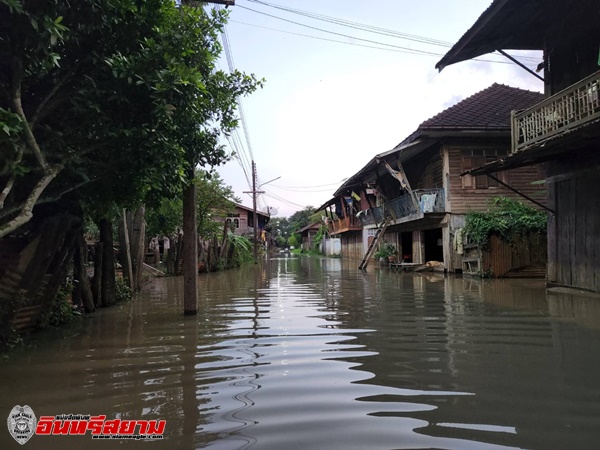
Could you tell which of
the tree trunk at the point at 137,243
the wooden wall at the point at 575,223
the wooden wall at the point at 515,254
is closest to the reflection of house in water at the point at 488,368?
the wooden wall at the point at 575,223

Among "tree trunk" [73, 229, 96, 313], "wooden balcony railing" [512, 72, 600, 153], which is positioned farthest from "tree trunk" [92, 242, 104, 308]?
"wooden balcony railing" [512, 72, 600, 153]

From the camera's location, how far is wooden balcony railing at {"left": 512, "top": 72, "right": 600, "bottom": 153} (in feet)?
27.0

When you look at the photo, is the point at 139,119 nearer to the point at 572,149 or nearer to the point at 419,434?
the point at 419,434

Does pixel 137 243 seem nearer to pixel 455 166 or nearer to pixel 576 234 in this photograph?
pixel 576 234

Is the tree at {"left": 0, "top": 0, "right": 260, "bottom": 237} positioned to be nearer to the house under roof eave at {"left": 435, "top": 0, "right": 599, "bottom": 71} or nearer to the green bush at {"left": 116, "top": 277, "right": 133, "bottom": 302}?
the green bush at {"left": 116, "top": 277, "right": 133, "bottom": 302}

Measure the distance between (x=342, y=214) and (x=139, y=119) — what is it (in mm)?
31901

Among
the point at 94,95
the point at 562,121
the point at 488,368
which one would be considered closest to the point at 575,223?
the point at 562,121

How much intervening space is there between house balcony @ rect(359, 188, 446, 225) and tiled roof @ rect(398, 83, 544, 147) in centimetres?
229

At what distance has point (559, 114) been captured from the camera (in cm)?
930

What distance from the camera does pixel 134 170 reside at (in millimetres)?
5605

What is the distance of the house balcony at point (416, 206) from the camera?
57.7 feet

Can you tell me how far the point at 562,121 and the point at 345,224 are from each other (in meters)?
25.8

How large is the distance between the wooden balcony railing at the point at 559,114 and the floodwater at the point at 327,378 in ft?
12.2

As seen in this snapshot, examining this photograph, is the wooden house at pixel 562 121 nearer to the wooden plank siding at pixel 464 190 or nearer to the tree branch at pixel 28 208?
the wooden plank siding at pixel 464 190
